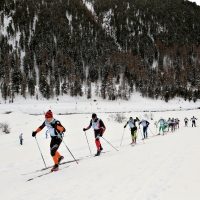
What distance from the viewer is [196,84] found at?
10875cm

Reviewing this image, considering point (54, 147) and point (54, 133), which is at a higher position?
point (54, 133)

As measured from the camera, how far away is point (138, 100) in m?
84.6

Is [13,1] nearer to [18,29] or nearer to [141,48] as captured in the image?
[18,29]

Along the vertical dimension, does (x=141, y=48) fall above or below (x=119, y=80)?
above

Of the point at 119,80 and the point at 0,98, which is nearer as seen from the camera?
the point at 0,98

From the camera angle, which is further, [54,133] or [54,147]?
[54,133]

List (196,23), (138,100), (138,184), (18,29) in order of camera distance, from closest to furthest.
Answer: (138,184) < (138,100) < (18,29) < (196,23)

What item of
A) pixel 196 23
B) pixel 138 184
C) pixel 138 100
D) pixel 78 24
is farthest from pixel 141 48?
pixel 138 184

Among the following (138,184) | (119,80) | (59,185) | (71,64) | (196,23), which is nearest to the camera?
(138,184)

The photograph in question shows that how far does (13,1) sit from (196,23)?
503 ft

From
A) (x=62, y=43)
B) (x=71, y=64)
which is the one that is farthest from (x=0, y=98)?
(x=62, y=43)

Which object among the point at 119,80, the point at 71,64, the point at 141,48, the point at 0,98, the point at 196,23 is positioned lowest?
the point at 0,98

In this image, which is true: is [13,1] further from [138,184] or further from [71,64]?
[138,184]

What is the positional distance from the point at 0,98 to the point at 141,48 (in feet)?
307
